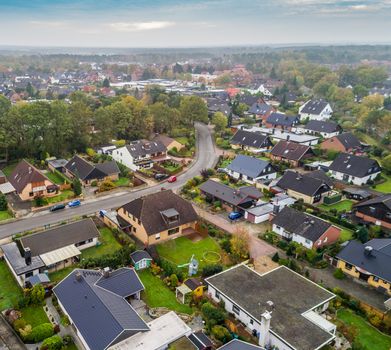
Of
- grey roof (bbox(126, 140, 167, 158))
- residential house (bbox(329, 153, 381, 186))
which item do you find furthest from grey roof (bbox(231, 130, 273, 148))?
grey roof (bbox(126, 140, 167, 158))

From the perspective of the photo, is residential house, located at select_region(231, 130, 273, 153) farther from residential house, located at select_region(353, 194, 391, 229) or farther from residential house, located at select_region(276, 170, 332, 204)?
residential house, located at select_region(353, 194, 391, 229)

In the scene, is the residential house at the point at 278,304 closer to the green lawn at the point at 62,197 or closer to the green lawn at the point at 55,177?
the green lawn at the point at 62,197

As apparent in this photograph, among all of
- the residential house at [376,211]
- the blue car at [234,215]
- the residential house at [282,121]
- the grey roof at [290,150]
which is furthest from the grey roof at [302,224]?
the residential house at [282,121]

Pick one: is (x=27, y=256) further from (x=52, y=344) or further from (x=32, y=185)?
(x=32, y=185)

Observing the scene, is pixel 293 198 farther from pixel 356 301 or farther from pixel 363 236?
pixel 356 301

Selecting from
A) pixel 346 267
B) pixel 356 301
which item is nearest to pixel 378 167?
pixel 346 267
